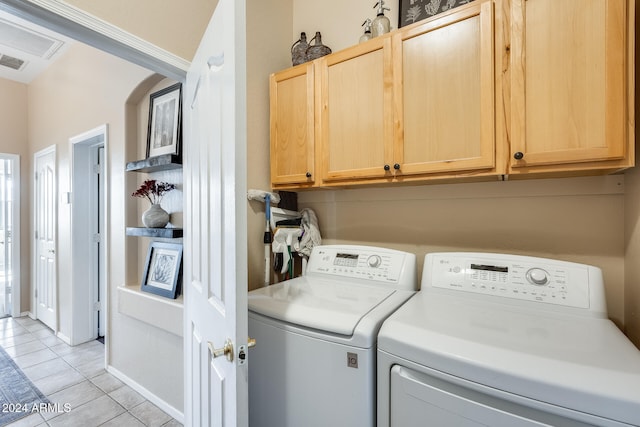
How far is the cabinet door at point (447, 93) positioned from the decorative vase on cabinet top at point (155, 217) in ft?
5.49

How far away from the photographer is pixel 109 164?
2.50 metres

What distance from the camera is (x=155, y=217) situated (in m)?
2.02

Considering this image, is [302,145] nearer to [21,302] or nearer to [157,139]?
[157,139]

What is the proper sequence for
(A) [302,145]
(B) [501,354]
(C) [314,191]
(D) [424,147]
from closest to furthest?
(B) [501,354] → (D) [424,147] → (A) [302,145] → (C) [314,191]

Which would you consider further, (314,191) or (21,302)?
(21,302)

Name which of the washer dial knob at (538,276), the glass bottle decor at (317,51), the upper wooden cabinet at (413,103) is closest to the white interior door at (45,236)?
the glass bottle decor at (317,51)

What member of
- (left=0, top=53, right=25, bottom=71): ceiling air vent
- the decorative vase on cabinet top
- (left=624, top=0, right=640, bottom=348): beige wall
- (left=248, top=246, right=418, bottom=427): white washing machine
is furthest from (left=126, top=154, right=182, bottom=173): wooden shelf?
(left=0, top=53, right=25, bottom=71): ceiling air vent

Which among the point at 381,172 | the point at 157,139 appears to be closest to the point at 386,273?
the point at 381,172

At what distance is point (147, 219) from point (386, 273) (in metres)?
1.69

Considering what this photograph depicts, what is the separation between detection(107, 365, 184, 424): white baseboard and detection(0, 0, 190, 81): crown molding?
2126 millimetres

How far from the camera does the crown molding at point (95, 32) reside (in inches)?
38.2

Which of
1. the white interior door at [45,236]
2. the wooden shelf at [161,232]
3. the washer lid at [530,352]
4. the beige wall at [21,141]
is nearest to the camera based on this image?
the washer lid at [530,352]

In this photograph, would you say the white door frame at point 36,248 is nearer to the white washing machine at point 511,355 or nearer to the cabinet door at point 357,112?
the cabinet door at point 357,112

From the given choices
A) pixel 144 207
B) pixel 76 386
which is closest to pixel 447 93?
pixel 144 207
